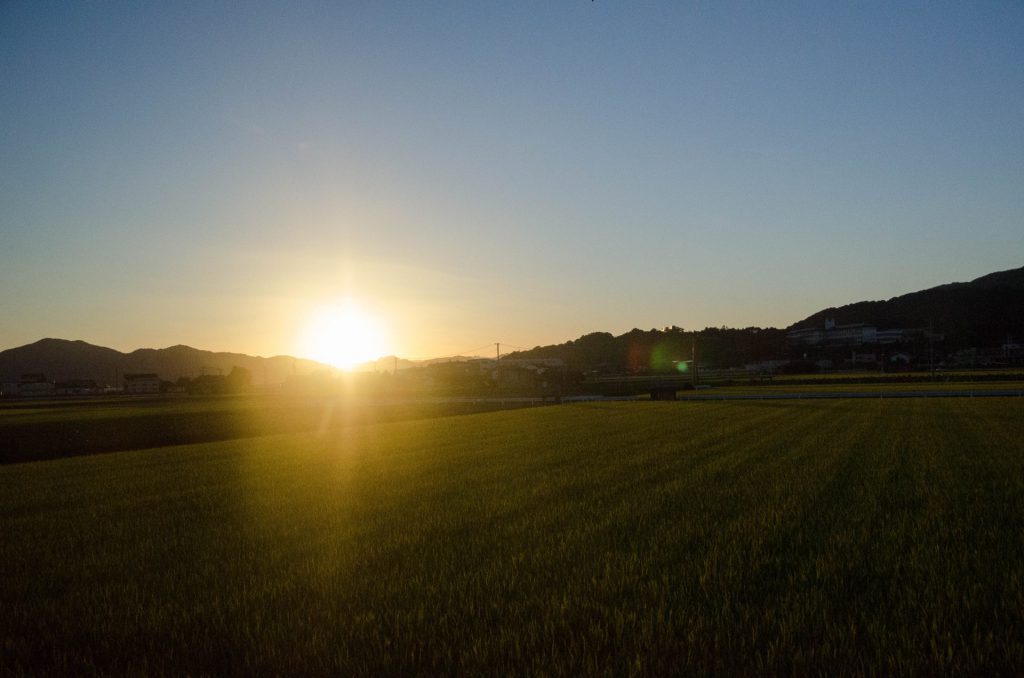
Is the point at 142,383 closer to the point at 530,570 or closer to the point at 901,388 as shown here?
the point at 901,388

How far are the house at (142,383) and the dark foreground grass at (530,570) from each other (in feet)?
551

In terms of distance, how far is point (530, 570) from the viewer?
7578mm

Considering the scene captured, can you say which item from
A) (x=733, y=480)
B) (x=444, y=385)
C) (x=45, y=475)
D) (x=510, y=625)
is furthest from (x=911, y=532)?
(x=444, y=385)

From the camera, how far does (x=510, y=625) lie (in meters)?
5.85

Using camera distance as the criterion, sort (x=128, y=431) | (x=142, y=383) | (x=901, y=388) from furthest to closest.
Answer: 1. (x=142, y=383)
2. (x=901, y=388)
3. (x=128, y=431)

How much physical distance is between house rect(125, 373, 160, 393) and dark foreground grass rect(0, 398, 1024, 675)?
551ft

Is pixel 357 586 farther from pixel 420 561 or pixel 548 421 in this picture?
pixel 548 421

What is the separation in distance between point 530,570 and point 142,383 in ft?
615

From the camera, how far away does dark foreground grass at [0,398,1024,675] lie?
5.32 m

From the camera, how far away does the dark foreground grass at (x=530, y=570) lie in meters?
5.32

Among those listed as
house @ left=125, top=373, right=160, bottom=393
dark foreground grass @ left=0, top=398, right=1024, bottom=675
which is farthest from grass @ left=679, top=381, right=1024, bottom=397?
house @ left=125, top=373, right=160, bottom=393

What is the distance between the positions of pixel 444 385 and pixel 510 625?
355 ft

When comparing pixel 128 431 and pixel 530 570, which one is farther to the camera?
pixel 128 431

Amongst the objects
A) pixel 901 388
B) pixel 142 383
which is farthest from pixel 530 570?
pixel 142 383
